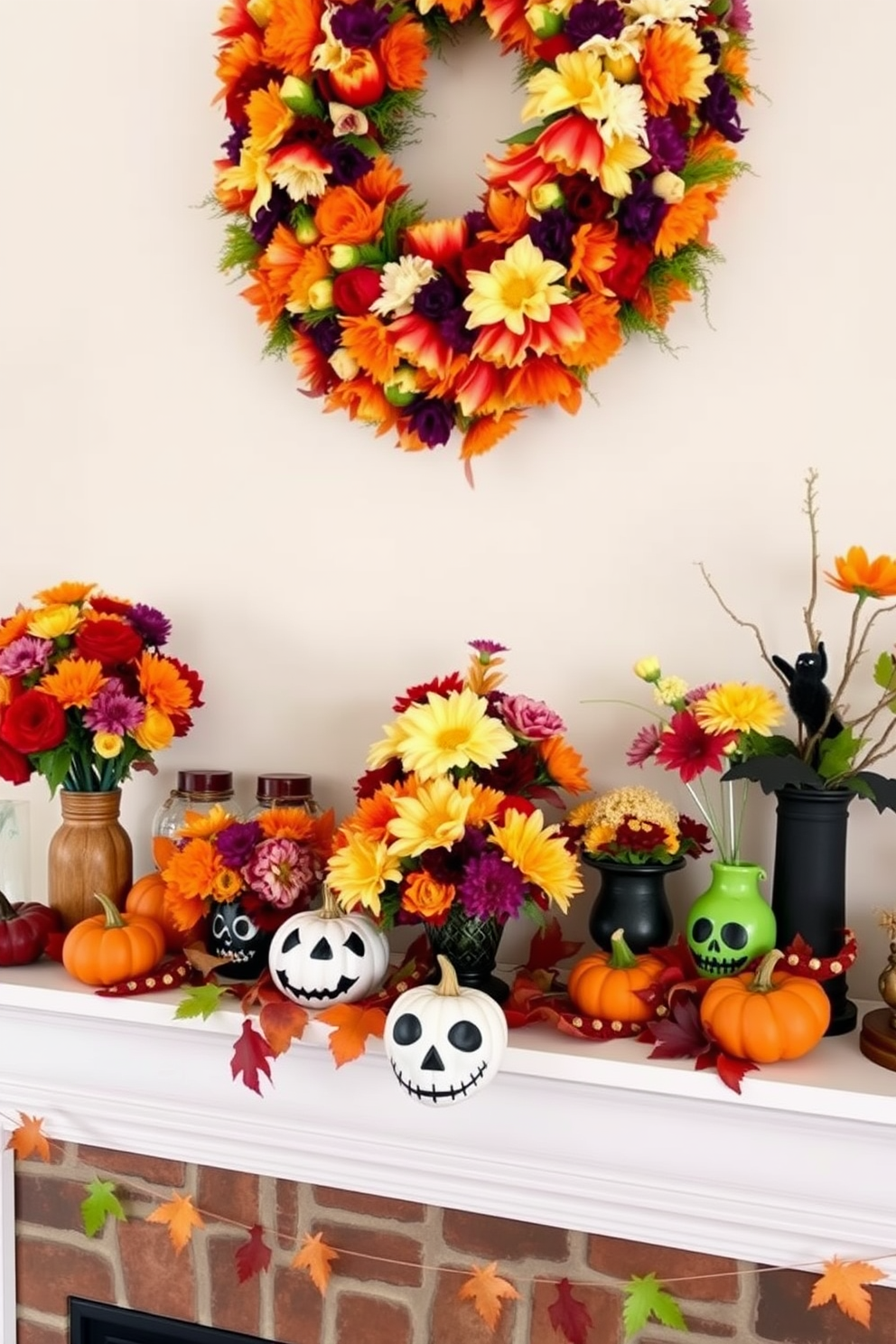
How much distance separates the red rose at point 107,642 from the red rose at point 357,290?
0.50 meters

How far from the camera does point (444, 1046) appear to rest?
3.84ft

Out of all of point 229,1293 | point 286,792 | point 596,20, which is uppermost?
point 596,20

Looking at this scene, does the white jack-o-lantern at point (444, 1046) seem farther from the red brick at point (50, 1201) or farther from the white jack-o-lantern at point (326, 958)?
the red brick at point (50, 1201)

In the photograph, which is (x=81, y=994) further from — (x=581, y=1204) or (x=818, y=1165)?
(x=818, y=1165)

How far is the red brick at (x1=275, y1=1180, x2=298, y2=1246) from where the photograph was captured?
4.93ft

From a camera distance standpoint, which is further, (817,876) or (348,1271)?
(348,1271)

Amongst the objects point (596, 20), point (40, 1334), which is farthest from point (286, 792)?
point (596, 20)

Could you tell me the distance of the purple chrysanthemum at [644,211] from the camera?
4.36 feet

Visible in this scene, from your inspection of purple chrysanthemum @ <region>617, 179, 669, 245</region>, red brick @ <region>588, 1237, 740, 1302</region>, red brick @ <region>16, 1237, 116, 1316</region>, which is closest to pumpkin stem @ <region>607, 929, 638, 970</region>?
red brick @ <region>588, 1237, 740, 1302</region>

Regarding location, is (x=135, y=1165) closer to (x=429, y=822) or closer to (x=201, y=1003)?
(x=201, y=1003)

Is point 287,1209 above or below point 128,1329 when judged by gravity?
above

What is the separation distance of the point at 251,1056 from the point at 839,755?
2.40ft

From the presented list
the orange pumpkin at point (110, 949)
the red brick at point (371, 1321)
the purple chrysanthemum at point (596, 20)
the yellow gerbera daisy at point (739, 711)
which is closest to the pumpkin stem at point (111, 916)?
the orange pumpkin at point (110, 949)

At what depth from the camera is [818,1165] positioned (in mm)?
1181
